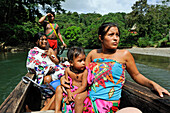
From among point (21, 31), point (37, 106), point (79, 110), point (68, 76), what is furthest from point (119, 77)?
point (21, 31)

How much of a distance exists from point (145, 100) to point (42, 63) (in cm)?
217

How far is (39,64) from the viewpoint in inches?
109

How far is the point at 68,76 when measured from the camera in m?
1.81

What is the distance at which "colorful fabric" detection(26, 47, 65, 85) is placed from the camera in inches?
106

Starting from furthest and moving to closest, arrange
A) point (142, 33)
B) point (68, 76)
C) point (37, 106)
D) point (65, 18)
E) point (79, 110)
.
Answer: point (65, 18)
point (142, 33)
point (37, 106)
point (68, 76)
point (79, 110)

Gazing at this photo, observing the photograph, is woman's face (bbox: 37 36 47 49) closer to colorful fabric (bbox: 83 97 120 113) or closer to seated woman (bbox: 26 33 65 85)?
seated woman (bbox: 26 33 65 85)

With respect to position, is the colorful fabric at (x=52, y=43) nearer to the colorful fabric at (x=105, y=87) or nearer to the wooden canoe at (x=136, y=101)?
the wooden canoe at (x=136, y=101)

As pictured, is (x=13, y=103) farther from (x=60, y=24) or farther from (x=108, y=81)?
(x=60, y=24)

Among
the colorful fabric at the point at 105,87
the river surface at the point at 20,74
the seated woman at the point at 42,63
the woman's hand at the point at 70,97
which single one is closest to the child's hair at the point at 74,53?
the colorful fabric at the point at 105,87

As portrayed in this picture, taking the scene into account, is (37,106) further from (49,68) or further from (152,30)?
(152,30)

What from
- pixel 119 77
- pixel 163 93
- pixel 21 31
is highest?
pixel 21 31

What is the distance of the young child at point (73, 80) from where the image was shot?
63.2 inches

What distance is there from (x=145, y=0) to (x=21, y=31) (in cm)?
2383

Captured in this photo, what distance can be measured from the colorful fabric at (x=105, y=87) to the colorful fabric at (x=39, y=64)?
4.83 ft
